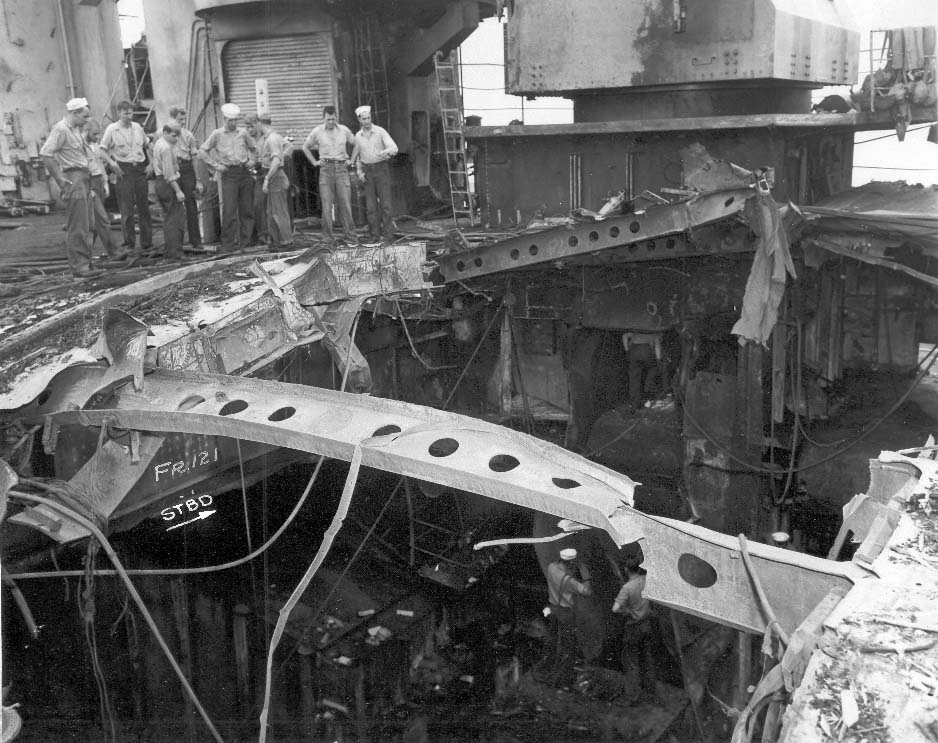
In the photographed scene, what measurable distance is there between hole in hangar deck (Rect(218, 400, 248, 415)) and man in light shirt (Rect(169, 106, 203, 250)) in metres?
6.64

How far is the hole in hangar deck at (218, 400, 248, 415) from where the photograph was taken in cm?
554

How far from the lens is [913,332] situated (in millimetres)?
10570

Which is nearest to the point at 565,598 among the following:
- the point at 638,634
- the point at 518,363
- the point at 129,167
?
the point at 638,634

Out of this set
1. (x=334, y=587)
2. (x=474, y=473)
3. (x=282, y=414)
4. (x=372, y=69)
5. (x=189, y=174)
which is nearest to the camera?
(x=474, y=473)

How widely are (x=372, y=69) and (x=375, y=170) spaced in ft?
11.9

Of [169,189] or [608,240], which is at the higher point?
[169,189]

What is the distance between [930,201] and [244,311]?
7.56 m

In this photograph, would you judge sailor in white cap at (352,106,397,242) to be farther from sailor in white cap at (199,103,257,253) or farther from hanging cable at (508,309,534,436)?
hanging cable at (508,309,534,436)

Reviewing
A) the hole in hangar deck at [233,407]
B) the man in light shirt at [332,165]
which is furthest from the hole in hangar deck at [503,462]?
the man in light shirt at [332,165]

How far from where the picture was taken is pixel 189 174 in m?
11.8

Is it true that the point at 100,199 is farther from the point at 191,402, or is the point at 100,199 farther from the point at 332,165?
the point at 191,402

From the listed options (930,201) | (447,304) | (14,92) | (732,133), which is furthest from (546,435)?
(14,92)

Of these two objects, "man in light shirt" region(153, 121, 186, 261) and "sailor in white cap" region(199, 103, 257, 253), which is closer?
"man in light shirt" region(153, 121, 186, 261)

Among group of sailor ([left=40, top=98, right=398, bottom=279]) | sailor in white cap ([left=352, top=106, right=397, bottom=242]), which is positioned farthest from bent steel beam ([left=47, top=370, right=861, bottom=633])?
sailor in white cap ([left=352, top=106, right=397, bottom=242])
